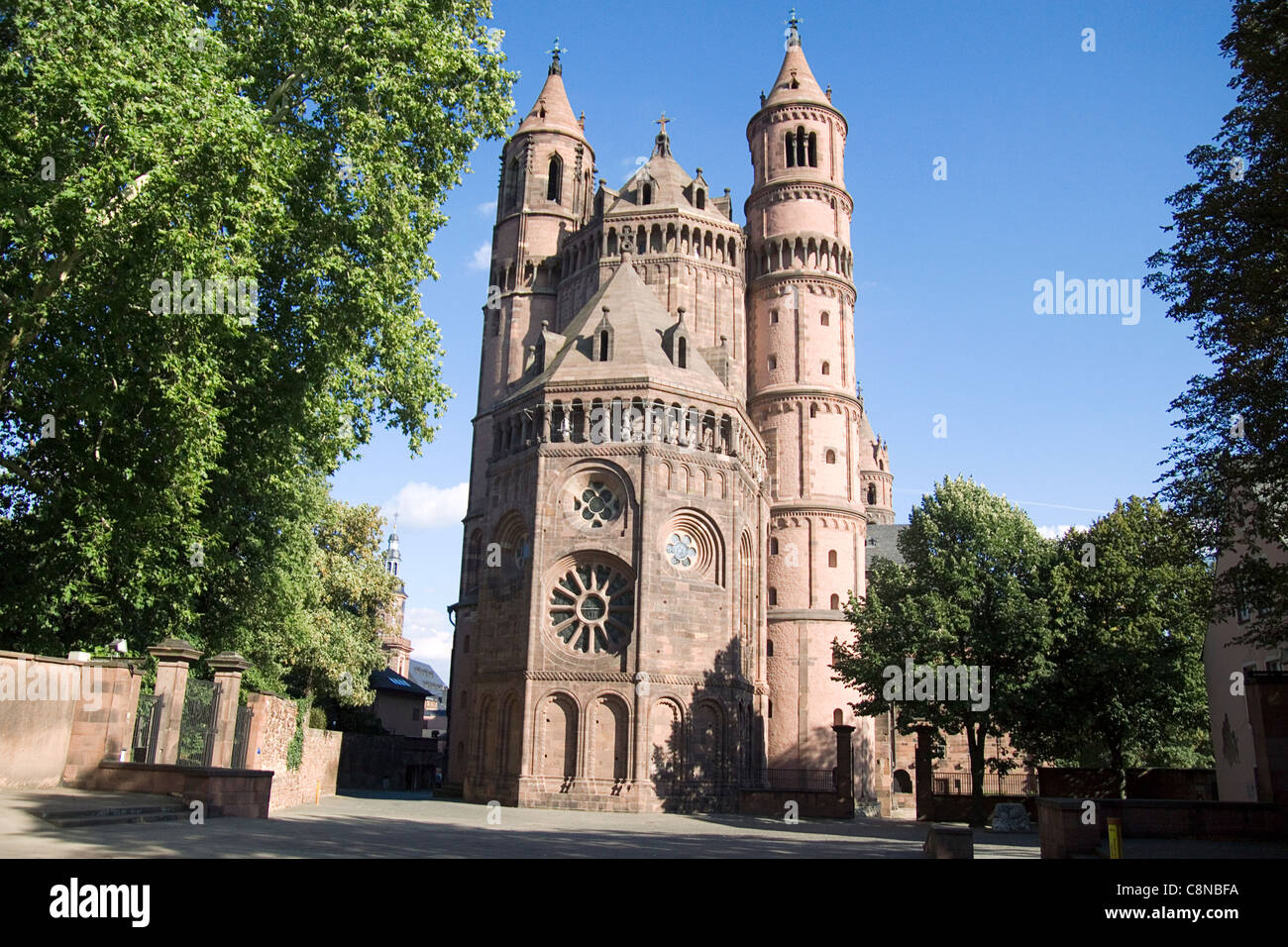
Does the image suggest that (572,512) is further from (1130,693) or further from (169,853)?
(169,853)

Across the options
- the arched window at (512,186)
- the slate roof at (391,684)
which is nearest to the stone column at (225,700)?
the arched window at (512,186)

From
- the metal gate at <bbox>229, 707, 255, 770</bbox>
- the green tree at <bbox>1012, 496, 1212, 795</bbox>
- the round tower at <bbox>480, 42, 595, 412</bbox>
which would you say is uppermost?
the round tower at <bbox>480, 42, 595, 412</bbox>

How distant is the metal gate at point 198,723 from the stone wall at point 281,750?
8.38 ft

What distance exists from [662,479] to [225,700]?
18.9 m

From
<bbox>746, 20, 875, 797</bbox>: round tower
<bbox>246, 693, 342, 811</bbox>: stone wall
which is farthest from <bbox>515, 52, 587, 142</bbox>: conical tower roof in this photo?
<bbox>246, 693, 342, 811</bbox>: stone wall

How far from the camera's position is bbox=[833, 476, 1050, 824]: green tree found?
101 feet

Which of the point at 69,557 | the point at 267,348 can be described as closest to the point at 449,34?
the point at 267,348

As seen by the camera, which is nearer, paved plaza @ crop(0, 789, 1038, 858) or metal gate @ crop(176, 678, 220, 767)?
paved plaza @ crop(0, 789, 1038, 858)

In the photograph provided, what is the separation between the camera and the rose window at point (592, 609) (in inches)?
1459

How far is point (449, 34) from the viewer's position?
2350 cm

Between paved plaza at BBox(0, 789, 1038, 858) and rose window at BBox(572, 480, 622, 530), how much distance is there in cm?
1133

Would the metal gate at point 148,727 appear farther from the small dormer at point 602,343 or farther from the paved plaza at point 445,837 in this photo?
the small dormer at point 602,343

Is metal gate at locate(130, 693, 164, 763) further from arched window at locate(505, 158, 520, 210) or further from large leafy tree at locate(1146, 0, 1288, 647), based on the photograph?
arched window at locate(505, 158, 520, 210)

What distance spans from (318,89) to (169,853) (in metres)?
16.7
